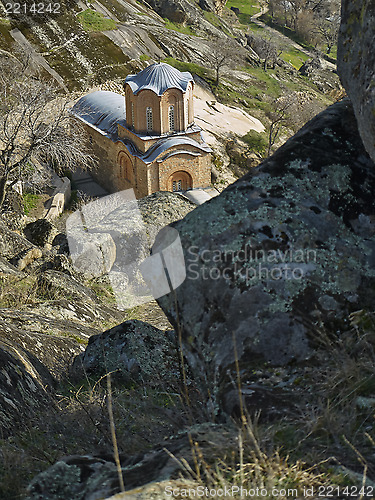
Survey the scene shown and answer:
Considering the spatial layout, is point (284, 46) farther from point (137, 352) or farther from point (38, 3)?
point (137, 352)

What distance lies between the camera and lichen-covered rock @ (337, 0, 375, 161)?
2932 millimetres

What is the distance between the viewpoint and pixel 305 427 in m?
2.15

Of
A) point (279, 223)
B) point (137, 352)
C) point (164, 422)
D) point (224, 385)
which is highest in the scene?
point (279, 223)

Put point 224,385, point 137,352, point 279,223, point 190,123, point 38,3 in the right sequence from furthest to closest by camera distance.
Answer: point 38,3 → point 190,123 → point 137,352 → point 279,223 → point 224,385

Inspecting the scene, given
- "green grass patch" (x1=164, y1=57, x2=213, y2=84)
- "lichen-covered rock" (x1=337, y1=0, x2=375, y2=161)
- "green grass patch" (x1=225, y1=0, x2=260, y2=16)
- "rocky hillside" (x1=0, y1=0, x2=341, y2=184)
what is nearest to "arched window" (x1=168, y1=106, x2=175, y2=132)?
"rocky hillside" (x1=0, y1=0, x2=341, y2=184)

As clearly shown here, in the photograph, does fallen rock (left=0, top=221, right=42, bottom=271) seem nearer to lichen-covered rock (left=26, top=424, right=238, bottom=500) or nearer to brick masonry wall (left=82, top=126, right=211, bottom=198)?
lichen-covered rock (left=26, top=424, right=238, bottom=500)

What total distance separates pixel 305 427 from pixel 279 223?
4.85 feet

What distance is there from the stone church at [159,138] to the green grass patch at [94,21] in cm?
2057

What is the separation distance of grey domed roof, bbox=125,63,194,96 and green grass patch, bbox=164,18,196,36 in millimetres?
33081

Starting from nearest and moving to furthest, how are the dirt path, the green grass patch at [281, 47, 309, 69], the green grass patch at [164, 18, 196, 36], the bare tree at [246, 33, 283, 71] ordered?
the dirt path < the green grass patch at [164, 18, 196, 36] < the bare tree at [246, 33, 283, 71] < the green grass patch at [281, 47, 309, 69]

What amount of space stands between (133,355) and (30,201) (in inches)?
866

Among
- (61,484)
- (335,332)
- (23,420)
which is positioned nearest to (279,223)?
(335,332)

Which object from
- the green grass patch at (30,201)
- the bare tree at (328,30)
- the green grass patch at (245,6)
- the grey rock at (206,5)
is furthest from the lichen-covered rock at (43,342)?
the green grass patch at (245,6)

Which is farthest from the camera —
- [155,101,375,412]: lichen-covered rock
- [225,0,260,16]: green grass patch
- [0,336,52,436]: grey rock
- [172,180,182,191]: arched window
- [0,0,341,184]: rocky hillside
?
[225,0,260,16]: green grass patch
